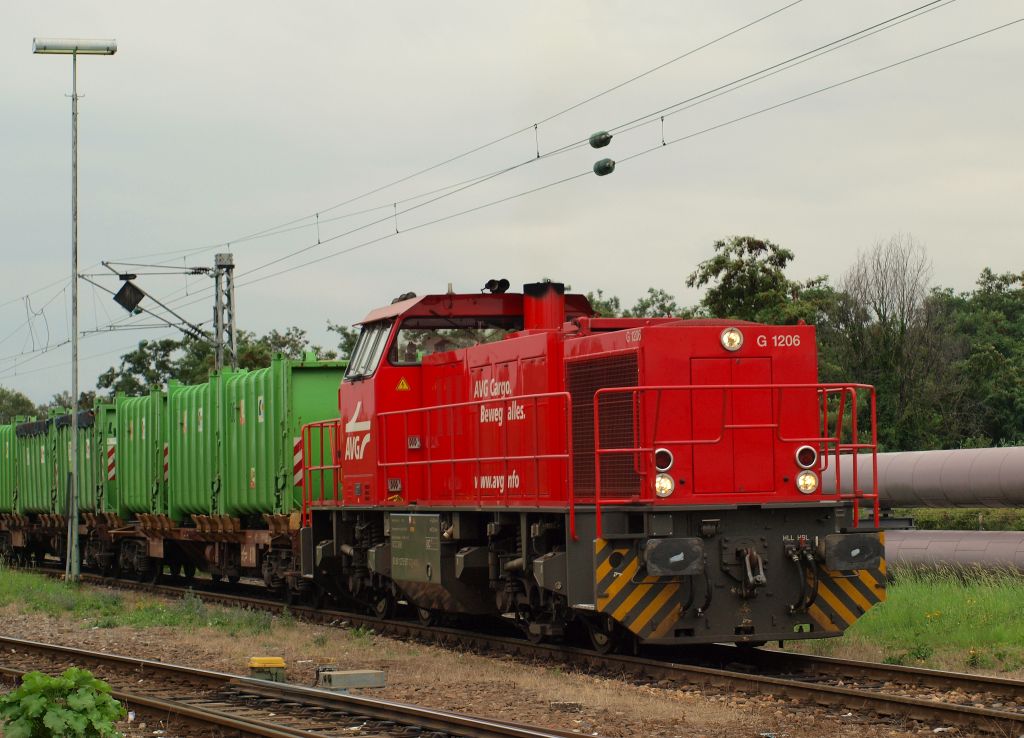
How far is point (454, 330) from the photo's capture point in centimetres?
1439

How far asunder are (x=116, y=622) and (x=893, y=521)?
9942 millimetres

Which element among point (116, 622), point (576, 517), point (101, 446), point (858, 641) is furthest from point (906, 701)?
point (101, 446)

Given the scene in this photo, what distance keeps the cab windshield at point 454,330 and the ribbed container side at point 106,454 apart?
42.9 ft

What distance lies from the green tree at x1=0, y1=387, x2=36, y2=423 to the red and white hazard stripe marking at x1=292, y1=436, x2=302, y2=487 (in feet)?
343

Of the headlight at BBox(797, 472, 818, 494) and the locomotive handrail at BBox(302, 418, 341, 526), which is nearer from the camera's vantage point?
the headlight at BBox(797, 472, 818, 494)

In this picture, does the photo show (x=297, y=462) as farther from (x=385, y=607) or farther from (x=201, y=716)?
(x=201, y=716)

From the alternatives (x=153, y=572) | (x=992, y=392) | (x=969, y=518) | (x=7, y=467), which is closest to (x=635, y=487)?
(x=153, y=572)

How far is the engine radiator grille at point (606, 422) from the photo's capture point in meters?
11.6

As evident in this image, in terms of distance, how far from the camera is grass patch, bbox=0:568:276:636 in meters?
15.8

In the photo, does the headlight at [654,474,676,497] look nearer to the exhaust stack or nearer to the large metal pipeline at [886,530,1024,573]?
the exhaust stack

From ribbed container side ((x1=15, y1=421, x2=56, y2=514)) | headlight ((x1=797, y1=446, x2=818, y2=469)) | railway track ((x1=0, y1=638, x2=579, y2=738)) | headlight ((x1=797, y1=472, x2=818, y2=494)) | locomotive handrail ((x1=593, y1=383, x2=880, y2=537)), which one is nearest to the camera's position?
railway track ((x1=0, y1=638, x2=579, y2=738))

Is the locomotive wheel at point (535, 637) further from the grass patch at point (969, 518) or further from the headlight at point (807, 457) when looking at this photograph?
the grass patch at point (969, 518)

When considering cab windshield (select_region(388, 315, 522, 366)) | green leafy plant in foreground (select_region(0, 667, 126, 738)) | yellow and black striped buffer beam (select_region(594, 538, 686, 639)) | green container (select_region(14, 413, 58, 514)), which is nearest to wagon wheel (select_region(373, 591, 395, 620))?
cab windshield (select_region(388, 315, 522, 366))

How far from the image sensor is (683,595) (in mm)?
11070
